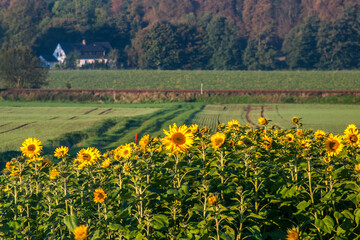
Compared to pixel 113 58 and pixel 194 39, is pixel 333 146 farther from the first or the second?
pixel 113 58

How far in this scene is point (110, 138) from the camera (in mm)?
22000

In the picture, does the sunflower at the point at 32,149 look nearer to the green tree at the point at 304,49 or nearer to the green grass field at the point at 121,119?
the green grass field at the point at 121,119

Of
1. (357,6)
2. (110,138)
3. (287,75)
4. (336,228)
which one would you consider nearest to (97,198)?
(336,228)

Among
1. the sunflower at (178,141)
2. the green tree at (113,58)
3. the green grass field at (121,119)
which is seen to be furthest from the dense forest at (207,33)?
the sunflower at (178,141)

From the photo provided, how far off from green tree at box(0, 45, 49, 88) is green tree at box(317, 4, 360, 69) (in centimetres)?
6932

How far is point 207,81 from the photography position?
238 ft

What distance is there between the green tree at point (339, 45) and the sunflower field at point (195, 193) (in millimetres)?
103503

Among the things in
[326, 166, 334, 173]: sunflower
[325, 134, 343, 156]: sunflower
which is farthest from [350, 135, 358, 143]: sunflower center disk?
[326, 166, 334, 173]: sunflower

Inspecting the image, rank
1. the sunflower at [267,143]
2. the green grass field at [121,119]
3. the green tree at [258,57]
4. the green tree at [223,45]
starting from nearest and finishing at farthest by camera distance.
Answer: the sunflower at [267,143]
the green grass field at [121,119]
the green tree at [223,45]
the green tree at [258,57]

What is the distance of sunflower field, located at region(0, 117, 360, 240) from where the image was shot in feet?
17.0

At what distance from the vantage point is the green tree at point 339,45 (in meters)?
105

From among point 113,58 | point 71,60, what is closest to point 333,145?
point 71,60

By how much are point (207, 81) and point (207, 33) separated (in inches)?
1583

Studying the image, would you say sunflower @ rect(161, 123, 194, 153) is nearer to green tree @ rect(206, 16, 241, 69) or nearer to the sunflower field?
the sunflower field
